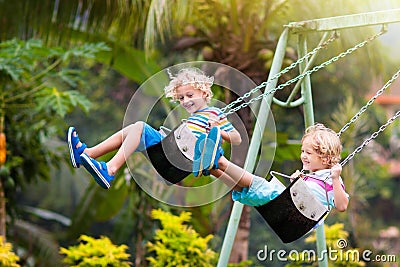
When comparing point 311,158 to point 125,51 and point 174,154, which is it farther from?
point 125,51

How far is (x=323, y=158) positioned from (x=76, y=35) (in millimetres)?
4075

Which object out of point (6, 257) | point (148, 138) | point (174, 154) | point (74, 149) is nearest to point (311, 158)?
point (174, 154)

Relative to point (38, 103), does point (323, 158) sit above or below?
below

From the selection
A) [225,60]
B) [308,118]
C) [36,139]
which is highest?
[225,60]

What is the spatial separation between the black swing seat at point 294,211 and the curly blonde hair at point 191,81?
525 millimetres

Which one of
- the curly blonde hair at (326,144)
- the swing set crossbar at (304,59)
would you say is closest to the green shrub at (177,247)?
the swing set crossbar at (304,59)

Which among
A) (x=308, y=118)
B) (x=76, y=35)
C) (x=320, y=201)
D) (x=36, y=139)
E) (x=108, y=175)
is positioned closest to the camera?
(x=108, y=175)

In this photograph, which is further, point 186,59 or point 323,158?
point 186,59

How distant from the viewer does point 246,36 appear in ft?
20.3

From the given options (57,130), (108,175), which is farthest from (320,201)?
(57,130)

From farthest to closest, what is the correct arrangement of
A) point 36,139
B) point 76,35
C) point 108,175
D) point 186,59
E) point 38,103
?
point 186,59
point 76,35
point 36,139
point 38,103
point 108,175

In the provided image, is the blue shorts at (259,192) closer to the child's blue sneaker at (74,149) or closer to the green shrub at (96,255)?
A: the child's blue sneaker at (74,149)

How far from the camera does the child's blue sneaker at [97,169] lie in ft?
10.1

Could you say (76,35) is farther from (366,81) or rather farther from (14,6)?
(366,81)
